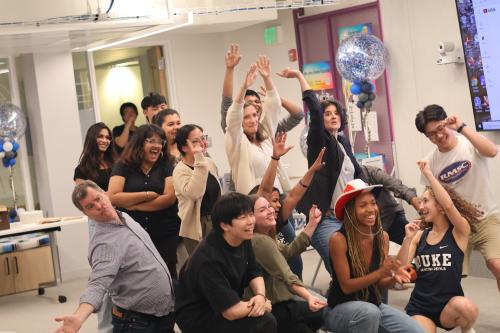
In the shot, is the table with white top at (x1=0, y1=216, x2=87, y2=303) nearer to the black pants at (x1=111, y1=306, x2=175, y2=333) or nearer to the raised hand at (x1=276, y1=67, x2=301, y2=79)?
the raised hand at (x1=276, y1=67, x2=301, y2=79)

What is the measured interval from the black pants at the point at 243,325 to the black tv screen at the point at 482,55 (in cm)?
300

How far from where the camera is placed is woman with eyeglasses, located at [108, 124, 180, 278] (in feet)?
18.7

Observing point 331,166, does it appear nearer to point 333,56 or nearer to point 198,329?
point 198,329

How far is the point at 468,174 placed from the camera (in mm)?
5707

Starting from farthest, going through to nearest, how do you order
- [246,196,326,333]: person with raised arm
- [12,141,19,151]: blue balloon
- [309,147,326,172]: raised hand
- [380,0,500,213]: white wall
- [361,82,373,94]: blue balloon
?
1. [12,141,19,151]: blue balloon
2. [361,82,373,94]: blue balloon
3. [380,0,500,213]: white wall
4. [309,147,326,172]: raised hand
5. [246,196,326,333]: person with raised arm

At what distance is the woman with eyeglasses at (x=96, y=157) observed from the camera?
6.72m

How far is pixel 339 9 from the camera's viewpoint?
35.0 feet

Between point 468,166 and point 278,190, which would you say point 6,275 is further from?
point 468,166

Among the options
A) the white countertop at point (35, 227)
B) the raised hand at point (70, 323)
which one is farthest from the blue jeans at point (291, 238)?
the white countertop at point (35, 227)

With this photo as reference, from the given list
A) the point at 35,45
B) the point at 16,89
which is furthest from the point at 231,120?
the point at 16,89

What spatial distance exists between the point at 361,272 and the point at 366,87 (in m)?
3.83

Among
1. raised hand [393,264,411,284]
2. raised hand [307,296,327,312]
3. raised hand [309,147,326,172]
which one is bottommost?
raised hand [307,296,327,312]

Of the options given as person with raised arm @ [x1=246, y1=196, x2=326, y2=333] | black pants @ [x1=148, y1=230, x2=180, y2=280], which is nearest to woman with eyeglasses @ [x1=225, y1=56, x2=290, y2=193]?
black pants @ [x1=148, y1=230, x2=180, y2=280]

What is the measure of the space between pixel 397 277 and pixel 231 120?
1.53 meters
